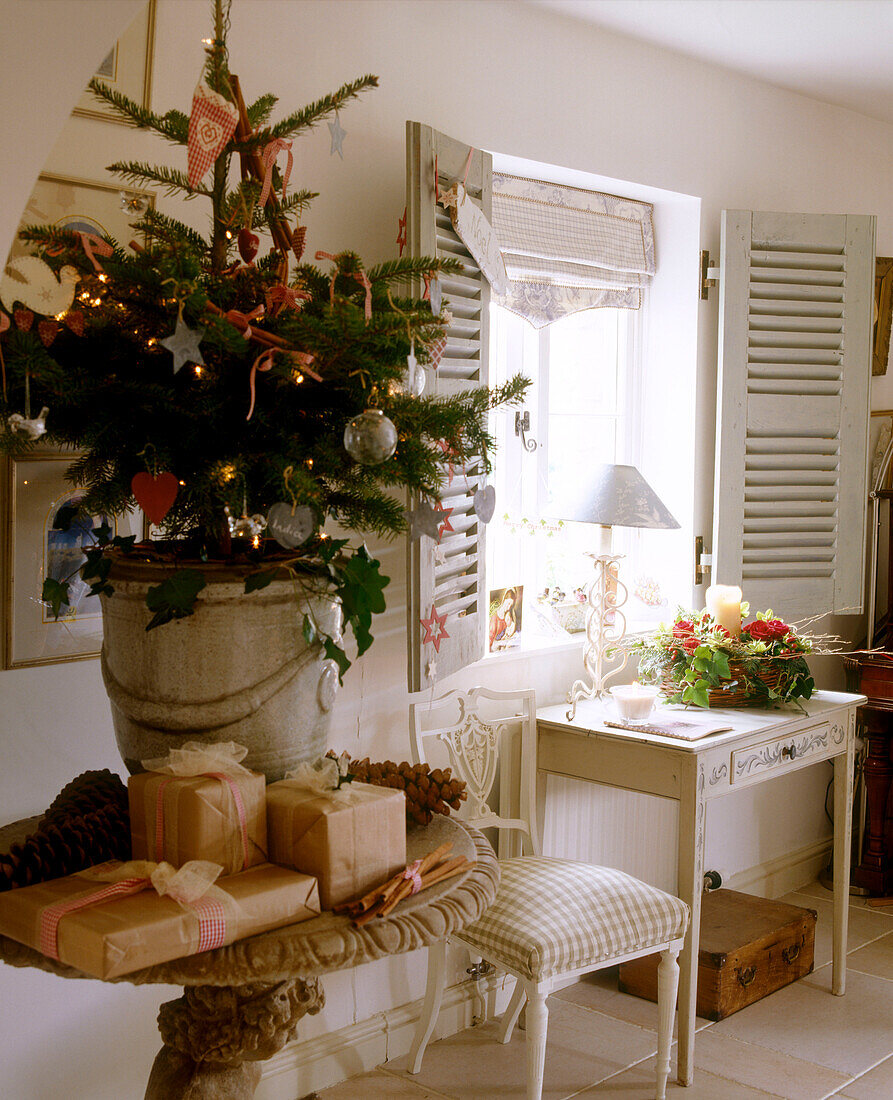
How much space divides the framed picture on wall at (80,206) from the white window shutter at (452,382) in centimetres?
58

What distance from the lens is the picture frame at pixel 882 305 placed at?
12.7 feet

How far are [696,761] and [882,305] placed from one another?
84.2 inches

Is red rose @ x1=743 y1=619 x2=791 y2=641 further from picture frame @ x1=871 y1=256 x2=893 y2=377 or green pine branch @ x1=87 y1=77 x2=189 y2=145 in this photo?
green pine branch @ x1=87 y1=77 x2=189 y2=145

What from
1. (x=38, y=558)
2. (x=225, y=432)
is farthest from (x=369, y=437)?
(x=38, y=558)

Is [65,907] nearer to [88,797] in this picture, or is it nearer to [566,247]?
[88,797]

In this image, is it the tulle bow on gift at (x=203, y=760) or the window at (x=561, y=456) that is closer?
the tulle bow on gift at (x=203, y=760)

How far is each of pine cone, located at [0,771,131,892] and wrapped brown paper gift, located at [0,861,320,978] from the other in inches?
1.1

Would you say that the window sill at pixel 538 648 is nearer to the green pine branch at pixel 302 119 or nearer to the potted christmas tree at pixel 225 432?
the potted christmas tree at pixel 225 432

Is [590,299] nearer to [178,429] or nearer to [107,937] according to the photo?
[178,429]

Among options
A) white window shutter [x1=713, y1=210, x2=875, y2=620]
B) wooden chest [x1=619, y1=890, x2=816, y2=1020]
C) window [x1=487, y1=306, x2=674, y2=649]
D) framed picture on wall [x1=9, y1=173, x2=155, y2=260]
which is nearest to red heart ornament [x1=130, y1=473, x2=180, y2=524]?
framed picture on wall [x1=9, y1=173, x2=155, y2=260]

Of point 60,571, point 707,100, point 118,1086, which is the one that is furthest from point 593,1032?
point 707,100

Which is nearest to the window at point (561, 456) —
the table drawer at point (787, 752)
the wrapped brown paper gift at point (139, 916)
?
the table drawer at point (787, 752)

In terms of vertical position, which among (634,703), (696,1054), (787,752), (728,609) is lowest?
(696,1054)

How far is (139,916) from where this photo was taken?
105 centimetres
